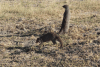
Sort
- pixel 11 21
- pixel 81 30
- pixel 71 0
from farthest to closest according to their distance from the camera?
pixel 71 0 < pixel 11 21 < pixel 81 30

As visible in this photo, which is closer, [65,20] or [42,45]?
[42,45]

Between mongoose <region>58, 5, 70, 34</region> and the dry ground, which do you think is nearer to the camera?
the dry ground

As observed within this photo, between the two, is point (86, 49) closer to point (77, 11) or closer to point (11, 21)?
point (11, 21)

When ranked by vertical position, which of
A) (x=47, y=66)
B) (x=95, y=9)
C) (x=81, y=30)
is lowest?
(x=47, y=66)

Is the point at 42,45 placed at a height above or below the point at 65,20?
below

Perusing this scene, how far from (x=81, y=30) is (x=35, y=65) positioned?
4.12 m

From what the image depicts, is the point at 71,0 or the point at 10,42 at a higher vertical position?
the point at 71,0

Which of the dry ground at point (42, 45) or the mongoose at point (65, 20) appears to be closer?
the dry ground at point (42, 45)

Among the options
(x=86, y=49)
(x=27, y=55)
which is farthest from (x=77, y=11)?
(x=27, y=55)

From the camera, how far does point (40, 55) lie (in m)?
5.85

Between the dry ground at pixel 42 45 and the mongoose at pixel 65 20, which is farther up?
the mongoose at pixel 65 20

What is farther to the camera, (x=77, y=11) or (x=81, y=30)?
(x=77, y=11)

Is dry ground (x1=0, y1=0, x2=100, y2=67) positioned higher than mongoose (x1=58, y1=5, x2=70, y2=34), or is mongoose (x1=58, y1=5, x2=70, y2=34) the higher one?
mongoose (x1=58, y1=5, x2=70, y2=34)

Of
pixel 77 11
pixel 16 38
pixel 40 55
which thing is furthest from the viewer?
pixel 77 11
